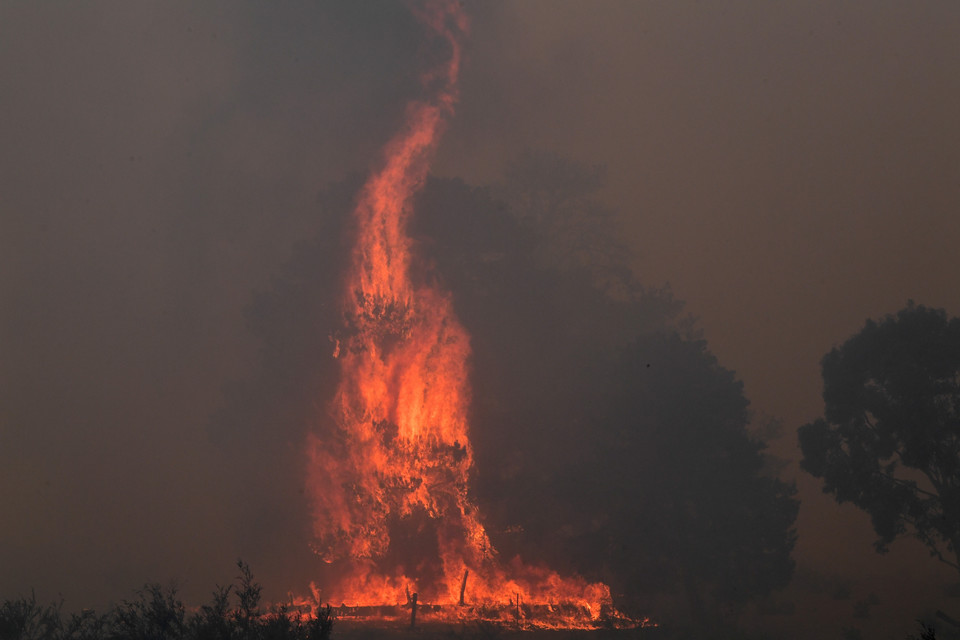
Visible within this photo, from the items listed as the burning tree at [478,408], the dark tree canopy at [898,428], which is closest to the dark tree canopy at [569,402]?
the burning tree at [478,408]

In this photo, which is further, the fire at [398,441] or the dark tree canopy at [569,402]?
the fire at [398,441]

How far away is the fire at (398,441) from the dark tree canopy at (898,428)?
18.8 metres

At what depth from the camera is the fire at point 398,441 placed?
147 ft

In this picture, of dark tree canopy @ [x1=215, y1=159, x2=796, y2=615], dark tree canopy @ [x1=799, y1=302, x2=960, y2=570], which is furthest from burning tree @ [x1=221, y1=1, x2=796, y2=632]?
dark tree canopy @ [x1=799, y1=302, x2=960, y2=570]

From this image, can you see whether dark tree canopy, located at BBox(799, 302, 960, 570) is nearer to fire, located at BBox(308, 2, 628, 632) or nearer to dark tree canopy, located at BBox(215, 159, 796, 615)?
dark tree canopy, located at BBox(215, 159, 796, 615)

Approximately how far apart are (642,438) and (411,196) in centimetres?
2878

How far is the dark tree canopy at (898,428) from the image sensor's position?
85.1 feet

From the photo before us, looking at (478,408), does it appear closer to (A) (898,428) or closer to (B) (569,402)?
(B) (569,402)

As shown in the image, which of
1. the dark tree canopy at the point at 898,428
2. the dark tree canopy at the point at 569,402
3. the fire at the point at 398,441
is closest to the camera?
the dark tree canopy at the point at 898,428

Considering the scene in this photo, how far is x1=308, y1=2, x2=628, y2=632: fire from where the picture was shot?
44688 mm

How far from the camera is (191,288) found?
84.1m

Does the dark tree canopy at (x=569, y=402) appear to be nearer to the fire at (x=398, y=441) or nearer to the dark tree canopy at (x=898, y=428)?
the fire at (x=398, y=441)

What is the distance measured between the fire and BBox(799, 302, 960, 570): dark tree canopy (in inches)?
741

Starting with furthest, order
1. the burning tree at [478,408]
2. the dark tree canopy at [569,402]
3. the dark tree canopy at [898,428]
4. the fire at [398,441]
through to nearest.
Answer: the fire at [398,441]
the burning tree at [478,408]
the dark tree canopy at [569,402]
the dark tree canopy at [898,428]
